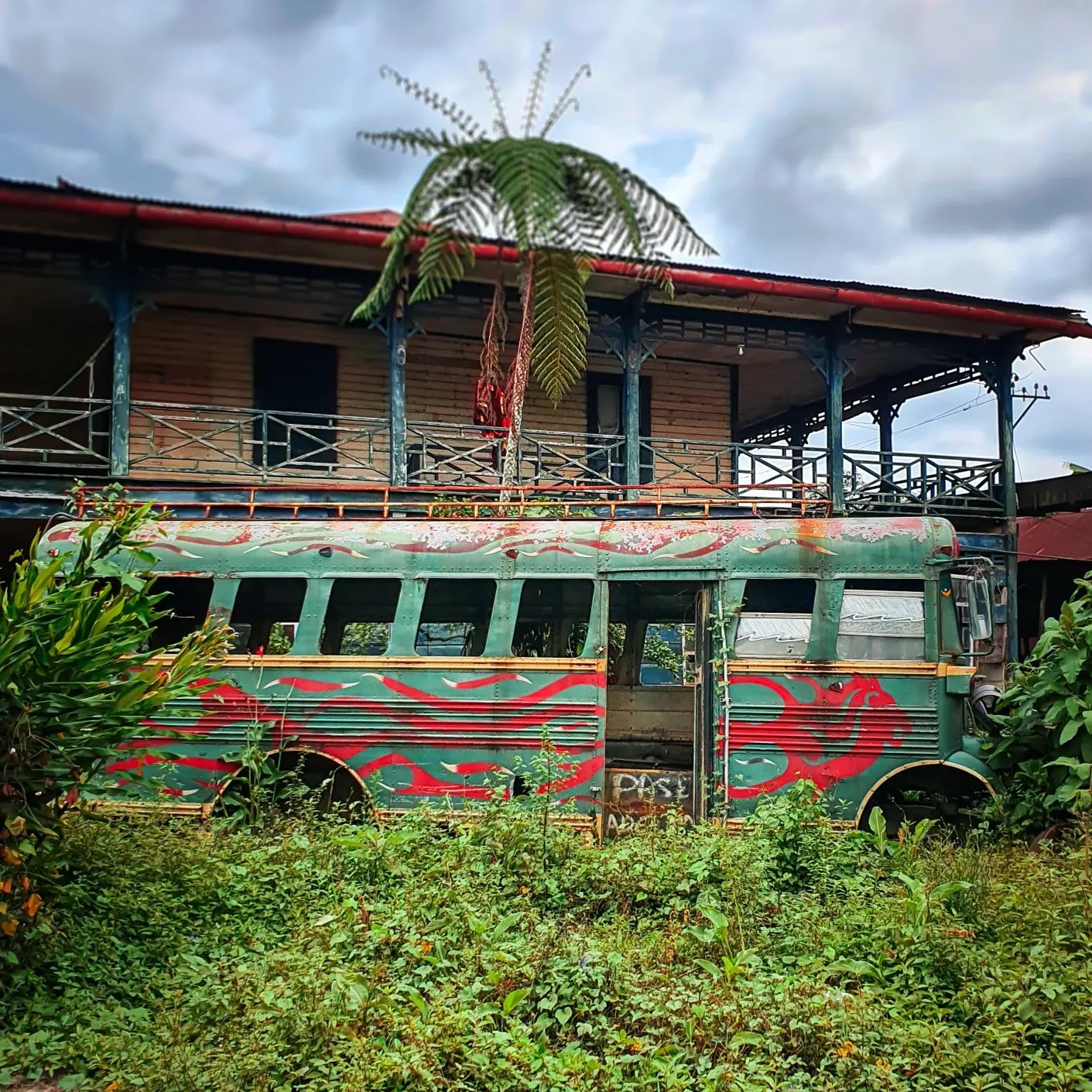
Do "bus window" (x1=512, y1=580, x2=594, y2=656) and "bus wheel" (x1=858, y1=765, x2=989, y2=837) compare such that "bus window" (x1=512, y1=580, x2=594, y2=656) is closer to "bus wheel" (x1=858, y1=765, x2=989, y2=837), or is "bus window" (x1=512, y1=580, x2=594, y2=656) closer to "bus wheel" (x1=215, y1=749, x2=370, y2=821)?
"bus wheel" (x1=215, y1=749, x2=370, y2=821)

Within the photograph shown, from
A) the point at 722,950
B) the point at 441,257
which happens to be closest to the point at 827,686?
the point at 722,950

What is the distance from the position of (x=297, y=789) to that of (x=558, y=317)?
223 inches

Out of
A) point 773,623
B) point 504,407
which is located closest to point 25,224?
point 504,407

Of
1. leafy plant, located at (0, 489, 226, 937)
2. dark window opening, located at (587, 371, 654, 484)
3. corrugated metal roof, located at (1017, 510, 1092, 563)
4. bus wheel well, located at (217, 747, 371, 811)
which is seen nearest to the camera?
leafy plant, located at (0, 489, 226, 937)

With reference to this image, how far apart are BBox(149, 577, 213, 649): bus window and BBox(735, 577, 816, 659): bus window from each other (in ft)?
15.2

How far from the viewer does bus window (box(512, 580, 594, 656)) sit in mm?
9250

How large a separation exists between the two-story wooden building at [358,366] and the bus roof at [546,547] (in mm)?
4116

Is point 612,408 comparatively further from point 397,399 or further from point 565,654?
point 565,654

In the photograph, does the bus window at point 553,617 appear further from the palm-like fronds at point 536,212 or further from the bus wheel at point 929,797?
the palm-like fronds at point 536,212

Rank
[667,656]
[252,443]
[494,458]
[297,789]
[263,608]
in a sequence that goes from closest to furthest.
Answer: [297,789] → [263,608] → [252,443] → [494,458] → [667,656]

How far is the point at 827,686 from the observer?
888 centimetres

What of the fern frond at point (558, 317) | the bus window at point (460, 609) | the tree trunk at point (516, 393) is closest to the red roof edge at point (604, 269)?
the tree trunk at point (516, 393)

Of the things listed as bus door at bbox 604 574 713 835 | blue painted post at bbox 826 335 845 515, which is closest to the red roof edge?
blue painted post at bbox 826 335 845 515

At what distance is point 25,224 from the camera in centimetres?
1387
